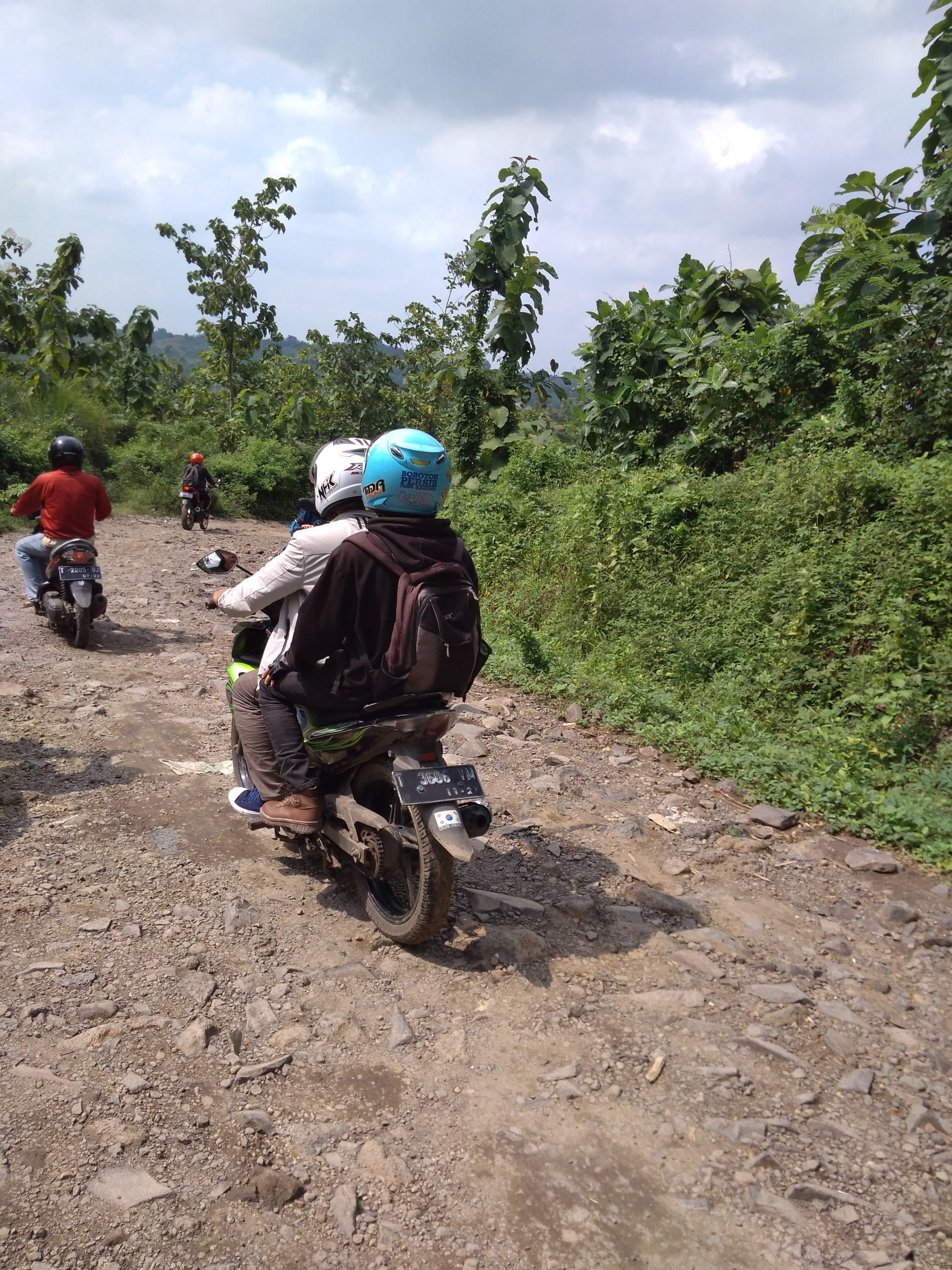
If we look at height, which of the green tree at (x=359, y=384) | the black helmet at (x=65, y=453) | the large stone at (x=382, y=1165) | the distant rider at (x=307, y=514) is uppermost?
the green tree at (x=359, y=384)

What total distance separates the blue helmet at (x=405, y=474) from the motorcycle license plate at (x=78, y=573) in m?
5.26

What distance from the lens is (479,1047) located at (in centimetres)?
308

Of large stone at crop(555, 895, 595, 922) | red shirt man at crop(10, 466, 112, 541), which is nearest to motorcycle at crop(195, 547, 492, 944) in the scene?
large stone at crop(555, 895, 595, 922)

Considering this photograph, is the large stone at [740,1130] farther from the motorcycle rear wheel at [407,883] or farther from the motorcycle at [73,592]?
the motorcycle at [73,592]

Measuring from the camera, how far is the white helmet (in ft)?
12.9

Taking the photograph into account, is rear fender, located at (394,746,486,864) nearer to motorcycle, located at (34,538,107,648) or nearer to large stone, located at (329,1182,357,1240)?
large stone, located at (329,1182,357,1240)

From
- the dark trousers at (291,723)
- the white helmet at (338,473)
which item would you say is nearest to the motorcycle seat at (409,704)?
the dark trousers at (291,723)

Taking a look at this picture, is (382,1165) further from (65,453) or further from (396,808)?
(65,453)

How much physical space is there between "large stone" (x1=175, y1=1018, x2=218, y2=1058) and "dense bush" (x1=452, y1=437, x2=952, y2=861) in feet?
11.3

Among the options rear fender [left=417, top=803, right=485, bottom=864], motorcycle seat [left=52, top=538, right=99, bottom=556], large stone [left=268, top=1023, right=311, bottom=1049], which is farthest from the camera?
motorcycle seat [left=52, top=538, right=99, bottom=556]

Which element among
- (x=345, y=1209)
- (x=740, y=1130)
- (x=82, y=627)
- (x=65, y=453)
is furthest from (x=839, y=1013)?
(x=65, y=453)

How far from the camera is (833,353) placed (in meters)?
9.19

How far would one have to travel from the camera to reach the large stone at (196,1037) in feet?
9.77

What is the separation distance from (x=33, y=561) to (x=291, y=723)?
5.55 metres
